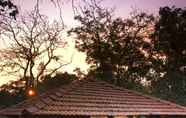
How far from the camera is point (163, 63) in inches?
1795

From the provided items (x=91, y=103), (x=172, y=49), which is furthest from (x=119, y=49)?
(x=91, y=103)

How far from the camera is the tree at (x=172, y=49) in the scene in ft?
145

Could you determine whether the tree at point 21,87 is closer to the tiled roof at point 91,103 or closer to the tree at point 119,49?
the tree at point 119,49

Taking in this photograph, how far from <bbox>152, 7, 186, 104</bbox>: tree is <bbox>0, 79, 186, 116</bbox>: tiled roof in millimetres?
20918

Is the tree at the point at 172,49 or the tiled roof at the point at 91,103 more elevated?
the tree at the point at 172,49

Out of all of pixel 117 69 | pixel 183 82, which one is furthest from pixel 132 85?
pixel 183 82

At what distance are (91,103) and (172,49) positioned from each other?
2671cm

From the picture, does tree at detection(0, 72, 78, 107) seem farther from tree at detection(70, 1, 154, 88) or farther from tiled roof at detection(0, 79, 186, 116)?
tiled roof at detection(0, 79, 186, 116)

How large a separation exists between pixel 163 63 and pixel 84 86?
24.4 m

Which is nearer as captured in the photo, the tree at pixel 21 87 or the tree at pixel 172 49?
the tree at pixel 172 49

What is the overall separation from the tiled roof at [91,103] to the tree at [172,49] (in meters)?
20.9

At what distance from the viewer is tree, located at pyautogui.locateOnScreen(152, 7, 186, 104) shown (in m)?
44.2

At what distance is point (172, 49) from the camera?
148ft

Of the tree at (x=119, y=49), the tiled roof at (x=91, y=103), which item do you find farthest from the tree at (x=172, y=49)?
the tiled roof at (x=91, y=103)
